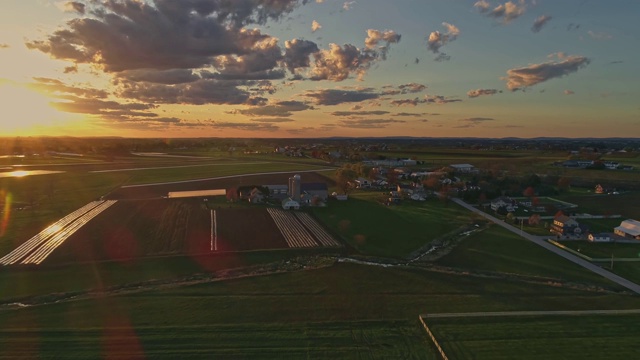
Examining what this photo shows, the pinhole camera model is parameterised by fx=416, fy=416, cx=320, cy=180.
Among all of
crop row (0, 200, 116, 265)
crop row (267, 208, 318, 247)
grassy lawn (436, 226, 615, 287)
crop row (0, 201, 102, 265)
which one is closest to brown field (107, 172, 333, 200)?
crop row (0, 200, 116, 265)

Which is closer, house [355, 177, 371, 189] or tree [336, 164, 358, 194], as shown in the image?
tree [336, 164, 358, 194]

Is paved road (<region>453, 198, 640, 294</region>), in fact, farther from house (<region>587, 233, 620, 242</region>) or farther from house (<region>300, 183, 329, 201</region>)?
house (<region>300, 183, 329, 201</region>)

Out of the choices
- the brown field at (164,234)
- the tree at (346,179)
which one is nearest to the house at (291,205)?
the brown field at (164,234)

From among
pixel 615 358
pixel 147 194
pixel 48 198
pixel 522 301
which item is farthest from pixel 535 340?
pixel 48 198

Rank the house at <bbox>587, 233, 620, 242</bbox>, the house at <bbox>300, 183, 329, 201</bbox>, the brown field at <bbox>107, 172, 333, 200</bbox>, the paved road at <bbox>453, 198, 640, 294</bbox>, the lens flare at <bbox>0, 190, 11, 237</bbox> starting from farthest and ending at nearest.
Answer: the brown field at <bbox>107, 172, 333, 200</bbox> < the house at <bbox>300, 183, 329, 201</bbox> < the lens flare at <bbox>0, 190, 11, 237</bbox> < the house at <bbox>587, 233, 620, 242</bbox> < the paved road at <bbox>453, 198, 640, 294</bbox>

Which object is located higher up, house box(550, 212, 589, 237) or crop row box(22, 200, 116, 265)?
house box(550, 212, 589, 237)

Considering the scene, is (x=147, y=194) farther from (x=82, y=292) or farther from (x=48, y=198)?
(x=82, y=292)
